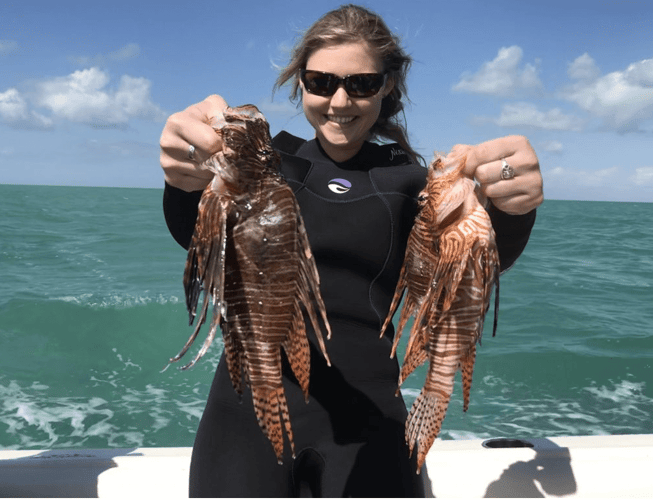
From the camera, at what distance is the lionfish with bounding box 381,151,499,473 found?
188 cm

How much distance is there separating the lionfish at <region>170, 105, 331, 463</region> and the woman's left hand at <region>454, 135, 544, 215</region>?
66 centimetres

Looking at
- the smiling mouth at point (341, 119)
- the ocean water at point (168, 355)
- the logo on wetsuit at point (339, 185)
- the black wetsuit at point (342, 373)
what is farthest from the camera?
the ocean water at point (168, 355)

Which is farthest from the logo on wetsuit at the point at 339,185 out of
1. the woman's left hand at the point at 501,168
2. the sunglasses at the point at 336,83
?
the woman's left hand at the point at 501,168

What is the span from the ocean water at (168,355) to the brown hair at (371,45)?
19.9 ft

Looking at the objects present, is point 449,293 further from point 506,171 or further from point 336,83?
point 336,83

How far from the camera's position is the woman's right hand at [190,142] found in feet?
6.14

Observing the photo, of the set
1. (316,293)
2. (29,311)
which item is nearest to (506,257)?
(316,293)

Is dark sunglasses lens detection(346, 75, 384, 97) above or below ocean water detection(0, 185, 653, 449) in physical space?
above

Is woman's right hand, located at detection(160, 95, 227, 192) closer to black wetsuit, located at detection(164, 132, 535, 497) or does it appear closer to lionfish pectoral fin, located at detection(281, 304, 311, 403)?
black wetsuit, located at detection(164, 132, 535, 497)

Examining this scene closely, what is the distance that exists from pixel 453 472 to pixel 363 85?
256 centimetres

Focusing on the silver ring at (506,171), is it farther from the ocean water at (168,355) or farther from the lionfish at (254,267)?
the ocean water at (168,355)

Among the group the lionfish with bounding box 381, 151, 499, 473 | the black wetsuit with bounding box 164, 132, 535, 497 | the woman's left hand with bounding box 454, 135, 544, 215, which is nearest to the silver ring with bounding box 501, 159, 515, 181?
the woman's left hand with bounding box 454, 135, 544, 215

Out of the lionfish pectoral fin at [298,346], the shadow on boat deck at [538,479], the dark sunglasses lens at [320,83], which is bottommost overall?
the shadow on boat deck at [538,479]

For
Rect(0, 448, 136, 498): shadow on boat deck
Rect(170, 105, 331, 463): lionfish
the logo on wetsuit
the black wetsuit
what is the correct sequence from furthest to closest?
Rect(0, 448, 136, 498): shadow on boat deck, the logo on wetsuit, the black wetsuit, Rect(170, 105, 331, 463): lionfish
